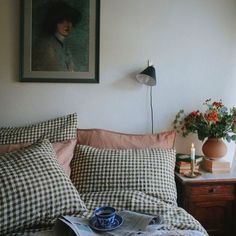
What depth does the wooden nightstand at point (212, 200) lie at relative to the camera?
81.0 inches

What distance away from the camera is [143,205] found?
5.31ft

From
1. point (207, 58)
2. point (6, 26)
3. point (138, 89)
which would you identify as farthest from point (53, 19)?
point (207, 58)

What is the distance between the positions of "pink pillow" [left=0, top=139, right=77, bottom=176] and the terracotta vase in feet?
3.34

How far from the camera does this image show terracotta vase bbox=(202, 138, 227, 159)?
2230 millimetres

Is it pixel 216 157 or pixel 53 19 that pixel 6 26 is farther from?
pixel 216 157

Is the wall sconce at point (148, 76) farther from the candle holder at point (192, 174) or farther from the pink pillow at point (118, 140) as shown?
the candle holder at point (192, 174)

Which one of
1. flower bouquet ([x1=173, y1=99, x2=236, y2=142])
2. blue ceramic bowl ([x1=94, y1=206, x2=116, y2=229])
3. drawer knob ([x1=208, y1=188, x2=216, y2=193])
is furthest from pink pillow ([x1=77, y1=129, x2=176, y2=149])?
→ blue ceramic bowl ([x1=94, y1=206, x2=116, y2=229])

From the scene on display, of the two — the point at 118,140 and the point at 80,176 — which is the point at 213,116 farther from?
the point at 80,176

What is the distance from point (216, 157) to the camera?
225cm

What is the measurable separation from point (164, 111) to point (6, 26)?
4.50 ft

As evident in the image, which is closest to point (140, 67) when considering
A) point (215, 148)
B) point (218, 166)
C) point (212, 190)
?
point (215, 148)

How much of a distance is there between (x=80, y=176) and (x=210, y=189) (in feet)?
3.00

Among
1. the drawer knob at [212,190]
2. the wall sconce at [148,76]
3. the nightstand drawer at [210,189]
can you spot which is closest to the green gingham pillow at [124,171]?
the nightstand drawer at [210,189]

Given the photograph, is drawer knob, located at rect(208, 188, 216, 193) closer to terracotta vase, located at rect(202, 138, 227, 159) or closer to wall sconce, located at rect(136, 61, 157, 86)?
terracotta vase, located at rect(202, 138, 227, 159)
